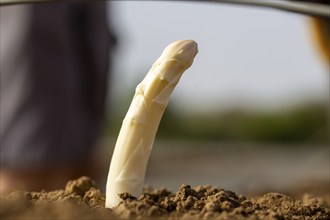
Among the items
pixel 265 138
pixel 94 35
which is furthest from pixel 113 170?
pixel 265 138

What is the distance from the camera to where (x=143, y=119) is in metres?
0.91

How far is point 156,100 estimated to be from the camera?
35.4 inches

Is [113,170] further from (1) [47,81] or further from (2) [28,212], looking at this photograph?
(1) [47,81]

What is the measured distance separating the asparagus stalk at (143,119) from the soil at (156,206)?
0.04 metres

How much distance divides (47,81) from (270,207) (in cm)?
158

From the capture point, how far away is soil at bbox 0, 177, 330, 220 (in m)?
0.70

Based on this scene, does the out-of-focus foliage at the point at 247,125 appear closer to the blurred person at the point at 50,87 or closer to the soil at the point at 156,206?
the blurred person at the point at 50,87

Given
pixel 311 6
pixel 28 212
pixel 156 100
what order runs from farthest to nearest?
pixel 311 6 < pixel 156 100 < pixel 28 212

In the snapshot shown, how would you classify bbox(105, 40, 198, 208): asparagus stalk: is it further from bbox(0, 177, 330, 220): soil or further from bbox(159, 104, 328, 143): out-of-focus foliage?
bbox(159, 104, 328, 143): out-of-focus foliage

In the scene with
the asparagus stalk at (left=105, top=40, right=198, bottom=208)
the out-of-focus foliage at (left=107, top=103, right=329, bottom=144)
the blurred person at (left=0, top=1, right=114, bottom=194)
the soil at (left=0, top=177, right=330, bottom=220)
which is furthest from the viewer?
the out-of-focus foliage at (left=107, top=103, right=329, bottom=144)

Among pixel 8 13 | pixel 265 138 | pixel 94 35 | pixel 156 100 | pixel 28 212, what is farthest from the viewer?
pixel 265 138

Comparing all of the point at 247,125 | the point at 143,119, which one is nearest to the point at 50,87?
the point at 143,119

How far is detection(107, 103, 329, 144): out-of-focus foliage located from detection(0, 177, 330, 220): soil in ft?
37.9

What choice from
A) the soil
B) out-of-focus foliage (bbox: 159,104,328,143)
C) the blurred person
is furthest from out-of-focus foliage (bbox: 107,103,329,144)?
the soil
